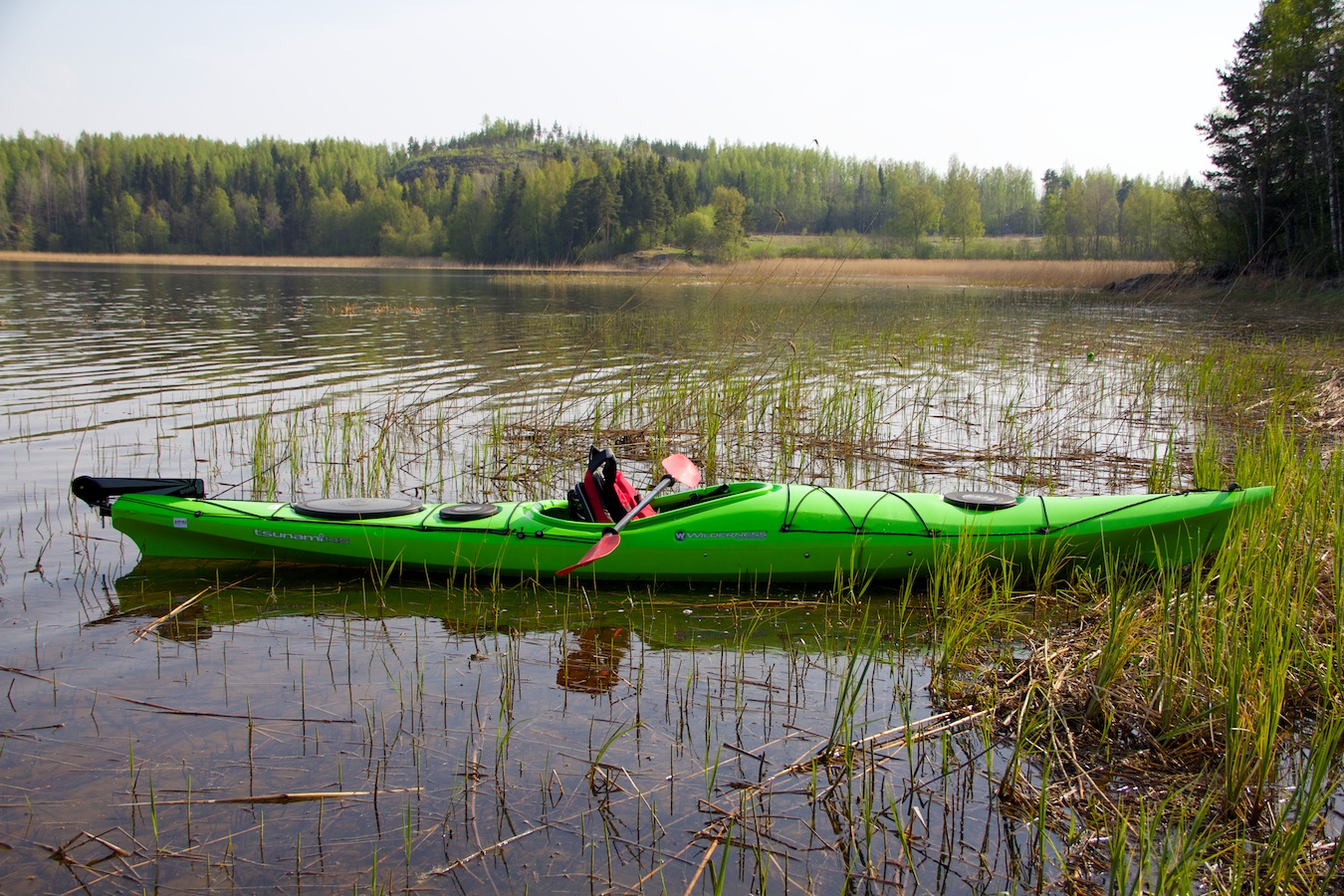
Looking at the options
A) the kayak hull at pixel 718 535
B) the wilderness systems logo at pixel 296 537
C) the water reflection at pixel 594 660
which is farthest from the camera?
the wilderness systems logo at pixel 296 537

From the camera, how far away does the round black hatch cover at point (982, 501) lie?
4727mm

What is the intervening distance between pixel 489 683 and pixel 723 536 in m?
1.56

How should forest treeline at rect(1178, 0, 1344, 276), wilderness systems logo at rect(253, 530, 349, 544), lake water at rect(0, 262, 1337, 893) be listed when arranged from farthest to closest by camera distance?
forest treeline at rect(1178, 0, 1344, 276) → wilderness systems logo at rect(253, 530, 349, 544) → lake water at rect(0, 262, 1337, 893)

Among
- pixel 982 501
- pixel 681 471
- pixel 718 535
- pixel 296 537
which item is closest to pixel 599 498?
pixel 681 471

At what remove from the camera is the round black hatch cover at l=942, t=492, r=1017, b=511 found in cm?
473

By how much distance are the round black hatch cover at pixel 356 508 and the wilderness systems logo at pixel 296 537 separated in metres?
0.11

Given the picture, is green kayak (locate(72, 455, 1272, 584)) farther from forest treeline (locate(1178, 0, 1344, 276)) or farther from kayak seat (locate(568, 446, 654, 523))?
forest treeline (locate(1178, 0, 1344, 276))

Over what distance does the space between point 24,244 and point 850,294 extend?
8168 centimetres

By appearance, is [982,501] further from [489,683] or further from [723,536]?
[489,683]

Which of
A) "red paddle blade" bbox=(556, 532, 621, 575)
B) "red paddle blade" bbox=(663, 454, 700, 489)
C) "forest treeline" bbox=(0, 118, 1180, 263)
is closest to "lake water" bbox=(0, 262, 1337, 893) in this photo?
"red paddle blade" bbox=(556, 532, 621, 575)

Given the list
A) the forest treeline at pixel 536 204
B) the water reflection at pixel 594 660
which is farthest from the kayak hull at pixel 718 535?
the forest treeline at pixel 536 204

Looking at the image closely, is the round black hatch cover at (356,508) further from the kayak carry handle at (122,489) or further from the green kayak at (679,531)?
the kayak carry handle at (122,489)

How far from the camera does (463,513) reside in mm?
4891

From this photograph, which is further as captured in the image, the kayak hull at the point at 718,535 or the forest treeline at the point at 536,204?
the forest treeline at the point at 536,204
